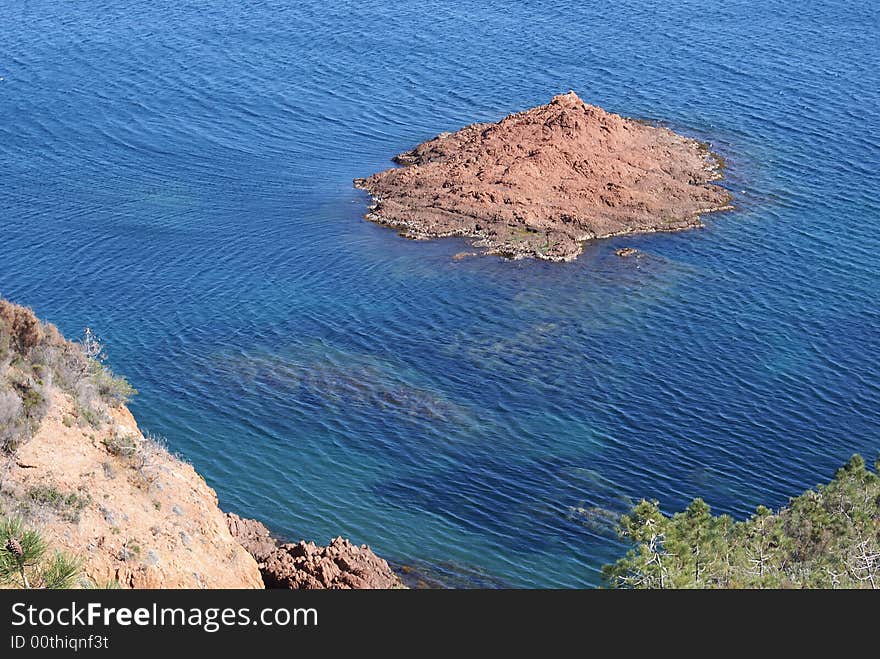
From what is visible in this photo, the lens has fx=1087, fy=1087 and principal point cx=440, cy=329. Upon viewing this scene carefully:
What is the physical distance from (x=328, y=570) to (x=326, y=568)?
0.10 m

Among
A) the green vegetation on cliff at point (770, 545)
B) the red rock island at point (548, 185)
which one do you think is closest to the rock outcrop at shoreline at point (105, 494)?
the green vegetation on cliff at point (770, 545)

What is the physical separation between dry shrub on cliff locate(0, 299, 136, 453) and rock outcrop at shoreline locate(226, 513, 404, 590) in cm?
804

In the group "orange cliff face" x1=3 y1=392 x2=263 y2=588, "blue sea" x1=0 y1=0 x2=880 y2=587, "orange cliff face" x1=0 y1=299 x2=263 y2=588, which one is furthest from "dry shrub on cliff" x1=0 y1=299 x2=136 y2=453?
"blue sea" x1=0 y1=0 x2=880 y2=587

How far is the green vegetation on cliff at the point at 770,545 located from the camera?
1198 inches

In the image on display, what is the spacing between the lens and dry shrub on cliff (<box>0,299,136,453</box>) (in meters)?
34.3

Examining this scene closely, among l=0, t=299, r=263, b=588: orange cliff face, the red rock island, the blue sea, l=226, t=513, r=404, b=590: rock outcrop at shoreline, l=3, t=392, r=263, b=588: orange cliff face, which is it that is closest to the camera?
l=3, t=392, r=263, b=588: orange cliff face

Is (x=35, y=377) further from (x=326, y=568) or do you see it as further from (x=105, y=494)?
(x=326, y=568)

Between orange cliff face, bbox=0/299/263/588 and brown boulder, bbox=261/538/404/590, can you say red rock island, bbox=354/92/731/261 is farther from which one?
orange cliff face, bbox=0/299/263/588

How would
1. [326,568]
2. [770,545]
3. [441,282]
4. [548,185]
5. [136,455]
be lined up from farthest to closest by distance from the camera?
[548,185], [441,282], [326,568], [136,455], [770,545]

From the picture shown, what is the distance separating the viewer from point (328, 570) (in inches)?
1487

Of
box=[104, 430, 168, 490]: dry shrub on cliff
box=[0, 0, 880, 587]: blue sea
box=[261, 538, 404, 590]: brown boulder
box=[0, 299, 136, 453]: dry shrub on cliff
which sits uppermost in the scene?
box=[0, 0, 880, 587]: blue sea

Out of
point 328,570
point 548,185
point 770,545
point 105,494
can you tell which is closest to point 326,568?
point 328,570

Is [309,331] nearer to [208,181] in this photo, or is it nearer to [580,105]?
[208,181]

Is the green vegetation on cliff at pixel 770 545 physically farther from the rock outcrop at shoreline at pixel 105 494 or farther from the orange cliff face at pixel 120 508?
the orange cliff face at pixel 120 508
